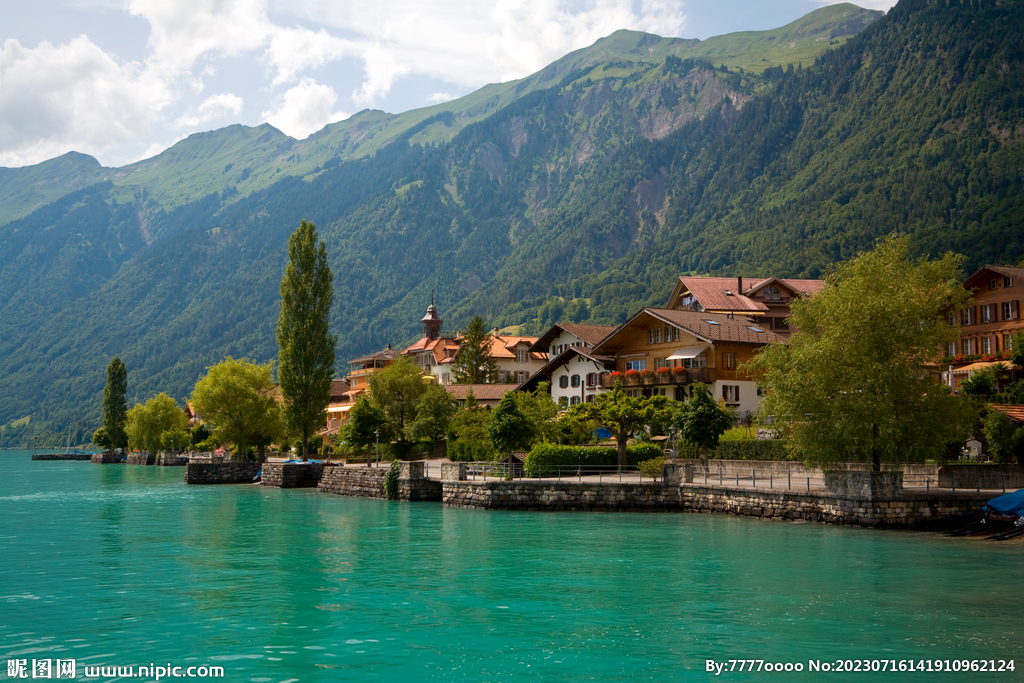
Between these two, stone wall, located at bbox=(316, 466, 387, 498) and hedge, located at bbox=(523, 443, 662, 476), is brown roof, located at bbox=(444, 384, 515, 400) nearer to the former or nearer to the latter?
stone wall, located at bbox=(316, 466, 387, 498)

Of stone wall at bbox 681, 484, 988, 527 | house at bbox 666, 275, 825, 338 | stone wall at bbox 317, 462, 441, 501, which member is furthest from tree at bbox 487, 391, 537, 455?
house at bbox 666, 275, 825, 338

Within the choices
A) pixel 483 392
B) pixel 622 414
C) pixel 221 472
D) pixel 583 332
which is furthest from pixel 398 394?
pixel 622 414

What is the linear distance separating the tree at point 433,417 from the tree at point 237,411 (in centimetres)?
2123

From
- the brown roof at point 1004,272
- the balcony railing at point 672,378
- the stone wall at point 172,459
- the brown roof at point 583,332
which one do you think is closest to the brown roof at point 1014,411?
the balcony railing at point 672,378

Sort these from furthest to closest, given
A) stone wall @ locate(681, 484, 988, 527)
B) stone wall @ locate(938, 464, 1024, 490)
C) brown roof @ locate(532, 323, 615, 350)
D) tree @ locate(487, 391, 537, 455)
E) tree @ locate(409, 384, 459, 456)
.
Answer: brown roof @ locate(532, 323, 615, 350) < tree @ locate(409, 384, 459, 456) < tree @ locate(487, 391, 537, 455) < stone wall @ locate(938, 464, 1024, 490) < stone wall @ locate(681, 484, 988, 527)

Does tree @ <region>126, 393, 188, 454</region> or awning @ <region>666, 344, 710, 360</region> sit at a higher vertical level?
awning @ <region>666, 344, 710, 360</region>

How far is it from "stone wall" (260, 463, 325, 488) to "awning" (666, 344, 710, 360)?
32.1 meters

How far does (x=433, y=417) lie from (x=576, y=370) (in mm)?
15305

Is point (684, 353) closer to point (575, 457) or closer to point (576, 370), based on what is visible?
point (576, 370)

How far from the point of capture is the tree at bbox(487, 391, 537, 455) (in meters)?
57.3

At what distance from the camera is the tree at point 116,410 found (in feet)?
540

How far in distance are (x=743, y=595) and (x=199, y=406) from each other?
78864 millimetres

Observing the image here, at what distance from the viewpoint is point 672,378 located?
7212cm

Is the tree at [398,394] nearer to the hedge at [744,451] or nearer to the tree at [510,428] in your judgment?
the tree at [510,428]
